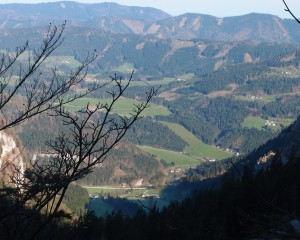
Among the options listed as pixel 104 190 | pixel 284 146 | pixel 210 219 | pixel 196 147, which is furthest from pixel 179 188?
pixel 210 219

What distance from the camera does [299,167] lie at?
98.0 feet

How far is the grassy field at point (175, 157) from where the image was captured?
127756 millimetres

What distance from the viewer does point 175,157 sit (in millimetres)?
136250

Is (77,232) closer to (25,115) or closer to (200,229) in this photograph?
(200,229)

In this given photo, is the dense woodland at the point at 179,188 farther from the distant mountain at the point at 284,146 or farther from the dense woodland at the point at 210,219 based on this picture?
the distant mountain at the point at 284,146

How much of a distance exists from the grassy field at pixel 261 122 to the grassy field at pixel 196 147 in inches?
929

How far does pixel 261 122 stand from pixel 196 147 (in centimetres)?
4153

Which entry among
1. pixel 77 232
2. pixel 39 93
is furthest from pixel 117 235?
pixel 39 93

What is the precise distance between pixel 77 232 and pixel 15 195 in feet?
74.7

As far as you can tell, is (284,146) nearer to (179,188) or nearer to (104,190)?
(179,188)

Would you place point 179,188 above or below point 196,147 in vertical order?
above

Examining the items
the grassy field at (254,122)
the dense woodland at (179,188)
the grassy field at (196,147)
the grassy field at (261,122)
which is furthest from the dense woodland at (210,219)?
the grassy field at (254,122)

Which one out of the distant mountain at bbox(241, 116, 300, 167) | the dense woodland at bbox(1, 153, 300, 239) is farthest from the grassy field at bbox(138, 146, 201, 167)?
the dense woodland at bbox(1, 153, 300, 239)

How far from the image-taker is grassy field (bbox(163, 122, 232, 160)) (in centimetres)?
14057
